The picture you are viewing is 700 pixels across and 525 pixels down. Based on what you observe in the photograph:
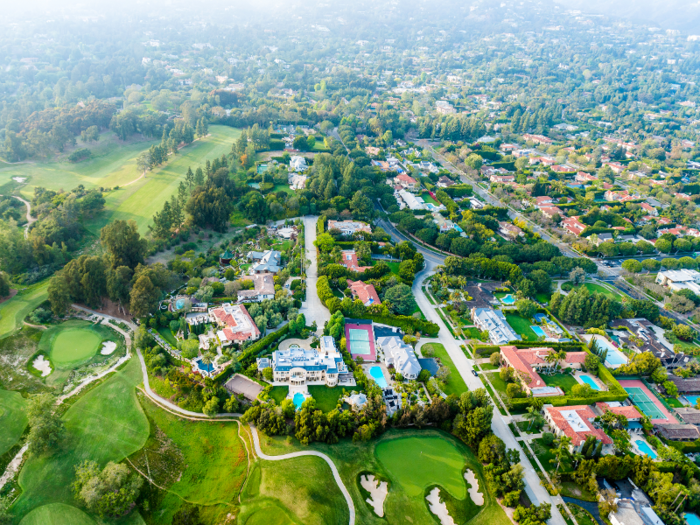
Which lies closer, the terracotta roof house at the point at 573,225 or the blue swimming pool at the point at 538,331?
the blue swimming pool at the point at 538,331

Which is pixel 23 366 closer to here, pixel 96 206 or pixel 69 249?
pixel 69 249

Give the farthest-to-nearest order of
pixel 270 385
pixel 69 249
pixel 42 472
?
pixel 69 249
pixel 270 385
pixel 42 472

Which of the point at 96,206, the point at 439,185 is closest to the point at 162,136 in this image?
the point at 96,206

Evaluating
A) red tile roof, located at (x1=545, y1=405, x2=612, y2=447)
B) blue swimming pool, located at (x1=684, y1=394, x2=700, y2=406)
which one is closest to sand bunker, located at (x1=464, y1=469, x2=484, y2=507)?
red tile roof, located at (x1=545, y1=405, x2=612, y2=447)

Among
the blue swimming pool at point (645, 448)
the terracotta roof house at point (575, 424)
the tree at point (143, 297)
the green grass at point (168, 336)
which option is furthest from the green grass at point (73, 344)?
the blue swimming pool at point (645, 448)

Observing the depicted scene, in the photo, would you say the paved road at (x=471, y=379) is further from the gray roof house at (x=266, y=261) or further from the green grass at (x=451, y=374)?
the gray roof house at (x=266, y=261)

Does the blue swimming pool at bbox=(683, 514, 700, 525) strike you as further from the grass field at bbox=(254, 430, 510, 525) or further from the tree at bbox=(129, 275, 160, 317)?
the tree at bbox=(129, 275, 160, 317)

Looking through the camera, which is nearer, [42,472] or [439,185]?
[42,472]
